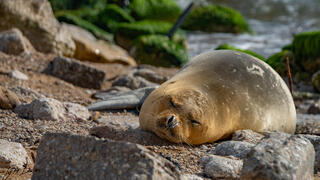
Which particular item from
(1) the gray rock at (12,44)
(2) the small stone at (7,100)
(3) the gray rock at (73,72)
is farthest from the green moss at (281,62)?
(2) the small stone at (7,100)

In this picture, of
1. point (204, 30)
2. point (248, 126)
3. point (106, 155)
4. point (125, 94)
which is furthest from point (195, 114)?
point (204, 30)

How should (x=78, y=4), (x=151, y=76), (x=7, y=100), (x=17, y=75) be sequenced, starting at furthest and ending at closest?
Result: (x=78, y=4) < (x=151, y=76) < (x=17, y=75) < (x=7, y=100)

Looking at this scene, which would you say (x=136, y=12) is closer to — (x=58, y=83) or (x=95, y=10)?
(x=95, y=10)

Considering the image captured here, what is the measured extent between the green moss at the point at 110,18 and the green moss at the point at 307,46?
6404 mm

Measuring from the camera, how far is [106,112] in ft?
18.7

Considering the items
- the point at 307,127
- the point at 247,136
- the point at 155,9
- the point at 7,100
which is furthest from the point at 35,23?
the point at 155,9

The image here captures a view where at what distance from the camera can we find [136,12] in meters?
18.9

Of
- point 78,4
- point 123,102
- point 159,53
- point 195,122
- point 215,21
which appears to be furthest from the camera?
point 78,4

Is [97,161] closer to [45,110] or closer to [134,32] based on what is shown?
[45,110]

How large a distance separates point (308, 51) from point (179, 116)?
7678 millimetres

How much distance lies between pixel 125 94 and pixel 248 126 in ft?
6.74

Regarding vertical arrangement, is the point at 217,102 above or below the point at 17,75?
above

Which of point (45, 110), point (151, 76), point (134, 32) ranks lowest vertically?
point (134, 32)

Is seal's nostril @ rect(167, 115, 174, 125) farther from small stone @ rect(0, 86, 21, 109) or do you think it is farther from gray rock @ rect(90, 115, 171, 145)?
small stone @ rect(0, 86, 21, 109)
